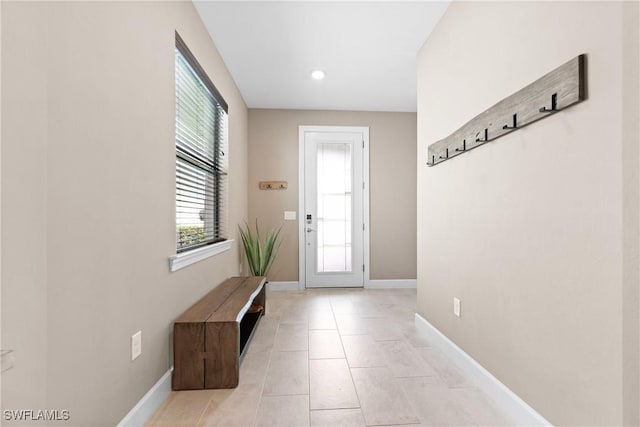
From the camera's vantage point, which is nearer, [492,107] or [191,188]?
[492,107]

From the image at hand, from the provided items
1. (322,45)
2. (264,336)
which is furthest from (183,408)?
(322,45)

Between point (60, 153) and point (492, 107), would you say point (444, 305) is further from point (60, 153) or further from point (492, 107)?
point (60, 153)

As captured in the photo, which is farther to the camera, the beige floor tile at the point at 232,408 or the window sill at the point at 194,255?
the window sill at the point at 194,255

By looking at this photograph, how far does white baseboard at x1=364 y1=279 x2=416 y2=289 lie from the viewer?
4.40 meters

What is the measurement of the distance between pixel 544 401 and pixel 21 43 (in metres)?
2.27

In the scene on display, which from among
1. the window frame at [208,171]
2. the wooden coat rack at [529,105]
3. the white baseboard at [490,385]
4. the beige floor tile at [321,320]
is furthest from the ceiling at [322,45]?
the beige floor tile at [321,320]

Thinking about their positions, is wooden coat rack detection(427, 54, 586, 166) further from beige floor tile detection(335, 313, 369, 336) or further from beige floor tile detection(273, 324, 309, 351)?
beige floor tile detection(273, 324, 309, 351)

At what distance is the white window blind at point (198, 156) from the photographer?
81.6 inches

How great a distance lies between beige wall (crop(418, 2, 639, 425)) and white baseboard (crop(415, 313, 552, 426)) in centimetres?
4

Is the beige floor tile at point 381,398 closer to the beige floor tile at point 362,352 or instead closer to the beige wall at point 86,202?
the beige floor tile at point 362,352

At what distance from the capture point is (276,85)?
3.57 metres

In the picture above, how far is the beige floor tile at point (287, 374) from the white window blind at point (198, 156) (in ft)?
3.28

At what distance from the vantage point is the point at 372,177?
4434mm

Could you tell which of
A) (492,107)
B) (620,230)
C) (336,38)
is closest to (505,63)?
(492,107)
